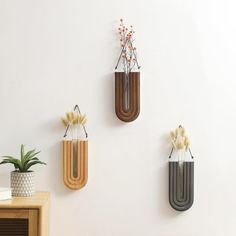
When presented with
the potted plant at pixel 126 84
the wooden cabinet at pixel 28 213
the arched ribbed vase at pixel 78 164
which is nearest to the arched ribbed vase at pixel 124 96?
the potted plant at pixel 126 84

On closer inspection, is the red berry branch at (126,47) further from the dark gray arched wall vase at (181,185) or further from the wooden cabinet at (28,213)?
the wooden cabinet at (28,213)

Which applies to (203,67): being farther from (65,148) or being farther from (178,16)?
(65,148)

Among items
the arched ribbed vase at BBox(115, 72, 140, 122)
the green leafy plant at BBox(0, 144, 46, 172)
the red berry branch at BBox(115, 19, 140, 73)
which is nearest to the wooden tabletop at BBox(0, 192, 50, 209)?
the green leafy plant at BBox(0, 144, 46, 172)

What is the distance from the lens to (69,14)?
8.79ft

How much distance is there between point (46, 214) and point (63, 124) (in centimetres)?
46

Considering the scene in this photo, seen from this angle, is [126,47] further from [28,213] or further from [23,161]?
[28,213]

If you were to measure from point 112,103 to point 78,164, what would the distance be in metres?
0.34

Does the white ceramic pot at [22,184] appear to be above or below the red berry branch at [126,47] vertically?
below

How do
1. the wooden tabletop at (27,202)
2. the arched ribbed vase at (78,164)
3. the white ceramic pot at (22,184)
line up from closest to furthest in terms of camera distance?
the wooden tabletop at (27,202) → the white ceramic pot at (22,184) → the arched ribbed vase at (78,164)

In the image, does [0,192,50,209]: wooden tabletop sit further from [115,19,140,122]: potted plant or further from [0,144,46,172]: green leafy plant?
[115,19,140,122]: potted plant

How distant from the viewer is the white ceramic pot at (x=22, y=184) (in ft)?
8.05

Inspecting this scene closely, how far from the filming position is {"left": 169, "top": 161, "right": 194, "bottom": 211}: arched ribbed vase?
2666 mm

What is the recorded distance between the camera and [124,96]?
2664 mm

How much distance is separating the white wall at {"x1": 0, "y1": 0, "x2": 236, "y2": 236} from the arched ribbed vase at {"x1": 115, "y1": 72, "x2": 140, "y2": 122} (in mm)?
41
